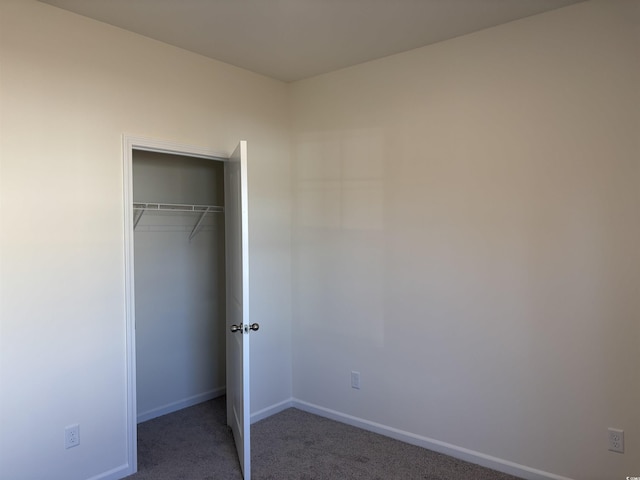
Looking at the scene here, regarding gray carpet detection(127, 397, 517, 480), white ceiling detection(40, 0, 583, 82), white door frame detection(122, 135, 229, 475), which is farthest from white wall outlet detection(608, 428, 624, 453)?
white door frame detection(122, 135, 229, 475)

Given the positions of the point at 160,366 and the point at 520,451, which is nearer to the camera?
the point at 520,451

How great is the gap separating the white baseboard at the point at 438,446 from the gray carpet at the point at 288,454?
0.04 metres

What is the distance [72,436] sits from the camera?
2.56 metres

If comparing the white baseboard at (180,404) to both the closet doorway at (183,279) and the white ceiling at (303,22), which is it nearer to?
the closet doorway at (183,279)

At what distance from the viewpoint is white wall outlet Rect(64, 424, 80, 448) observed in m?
2.54

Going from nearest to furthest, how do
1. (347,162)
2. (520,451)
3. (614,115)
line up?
(614,115) < (520,451) < (347,162)

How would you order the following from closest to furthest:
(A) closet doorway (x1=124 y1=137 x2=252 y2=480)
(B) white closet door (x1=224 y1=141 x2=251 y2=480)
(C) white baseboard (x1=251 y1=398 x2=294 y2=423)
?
1. (B) white closet door (x1=224 y1=141 x2=251 y2=480)
2. (A) closet doorway (x1=124 y1=137 x2=252 y2=480)
3. (C) white baseboard (x1=251 y1=398 x2=294 y2=423)

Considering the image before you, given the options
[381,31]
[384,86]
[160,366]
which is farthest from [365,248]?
[160,366]

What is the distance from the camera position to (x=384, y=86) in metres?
3.29

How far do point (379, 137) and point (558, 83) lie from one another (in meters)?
1.18

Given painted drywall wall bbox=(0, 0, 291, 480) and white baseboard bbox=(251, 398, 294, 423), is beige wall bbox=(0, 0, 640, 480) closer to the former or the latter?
painted drywall wall bbox=(0, 0, 291, 480)

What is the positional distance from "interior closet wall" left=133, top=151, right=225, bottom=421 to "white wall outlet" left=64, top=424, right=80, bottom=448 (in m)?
1.07

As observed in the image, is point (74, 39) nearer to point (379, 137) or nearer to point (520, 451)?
point (379, 137)

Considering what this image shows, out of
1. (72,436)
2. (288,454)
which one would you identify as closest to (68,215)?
(72,436)
